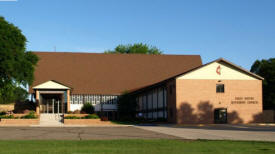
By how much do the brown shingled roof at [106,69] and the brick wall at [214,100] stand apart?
1775 cm

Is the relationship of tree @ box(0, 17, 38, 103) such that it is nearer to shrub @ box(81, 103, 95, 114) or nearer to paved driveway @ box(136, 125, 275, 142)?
shrub @ box(81, 103, 95, 114)

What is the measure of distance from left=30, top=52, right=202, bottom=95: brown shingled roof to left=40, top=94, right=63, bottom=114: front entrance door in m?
2.39

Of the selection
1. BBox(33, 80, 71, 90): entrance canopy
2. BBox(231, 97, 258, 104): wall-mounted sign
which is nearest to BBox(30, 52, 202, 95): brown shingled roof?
BBox(33, 80, 71, 90): entrance canopy

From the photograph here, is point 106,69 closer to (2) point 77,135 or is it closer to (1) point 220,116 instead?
(1) point 220,116

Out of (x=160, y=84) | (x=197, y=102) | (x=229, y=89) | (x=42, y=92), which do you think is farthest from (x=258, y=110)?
(x=42, y=92)

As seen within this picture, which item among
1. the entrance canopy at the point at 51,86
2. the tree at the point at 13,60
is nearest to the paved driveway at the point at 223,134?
the tree at the point at 13,60

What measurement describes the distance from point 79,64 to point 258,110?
30.1 metres

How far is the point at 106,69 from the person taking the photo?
215 feet

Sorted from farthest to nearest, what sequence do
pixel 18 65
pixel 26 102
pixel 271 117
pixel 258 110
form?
pixel 26 102
pixel 271 117
pixel 258 110
pixel 18 65

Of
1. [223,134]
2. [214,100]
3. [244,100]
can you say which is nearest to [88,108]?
[214,100]

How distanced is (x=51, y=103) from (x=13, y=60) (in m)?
16.7

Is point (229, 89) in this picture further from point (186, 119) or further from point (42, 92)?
point (42, 92)

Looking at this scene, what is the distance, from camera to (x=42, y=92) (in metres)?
53.9

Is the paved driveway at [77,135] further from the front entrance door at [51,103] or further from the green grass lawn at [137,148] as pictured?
the front entrance door at [51,103]
